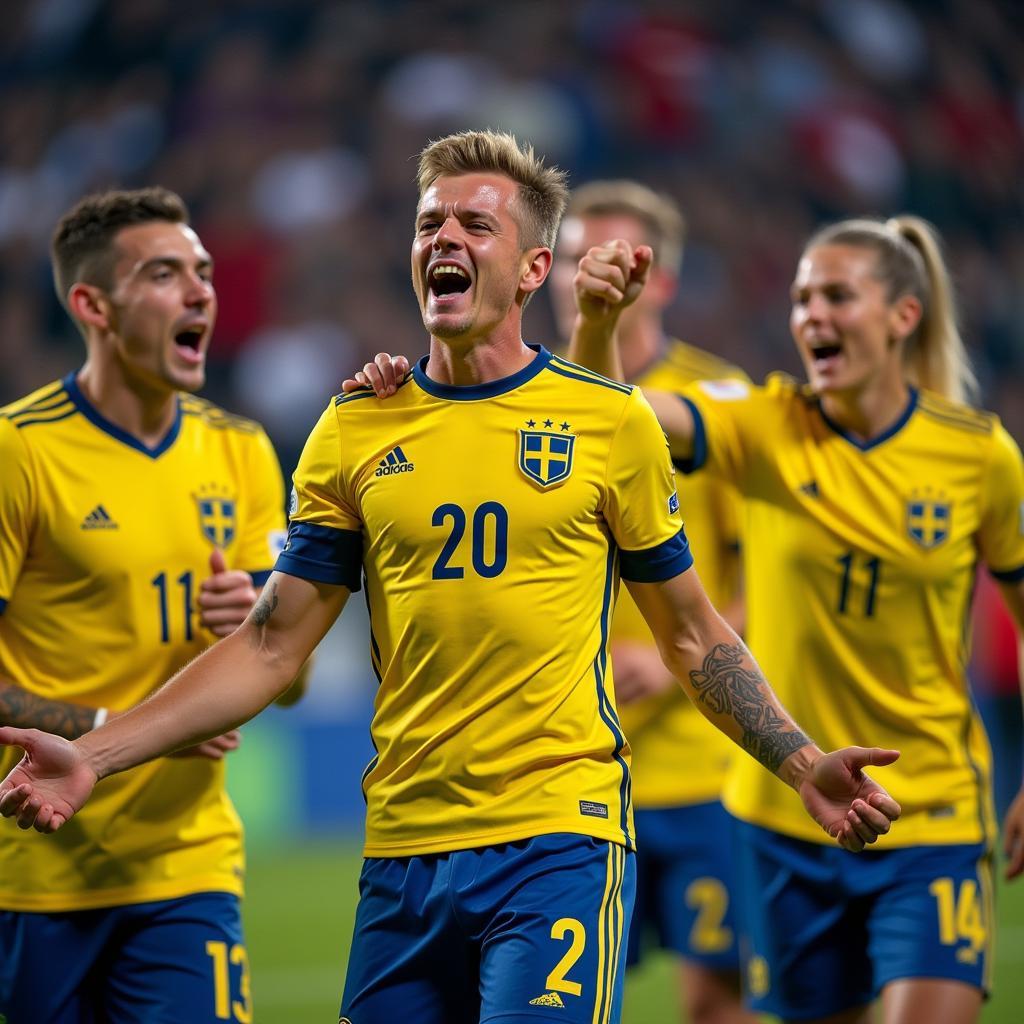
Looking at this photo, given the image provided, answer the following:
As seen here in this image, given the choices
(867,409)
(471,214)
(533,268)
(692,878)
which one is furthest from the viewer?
(692,878)

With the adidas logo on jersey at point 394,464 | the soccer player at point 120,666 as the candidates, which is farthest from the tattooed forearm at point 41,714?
the adidas logo on jersey at point 394,464

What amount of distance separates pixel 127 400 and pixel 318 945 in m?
5.33

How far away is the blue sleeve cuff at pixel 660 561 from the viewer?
11.3ft

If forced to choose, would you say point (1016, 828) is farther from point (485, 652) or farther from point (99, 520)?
point (99, 520)

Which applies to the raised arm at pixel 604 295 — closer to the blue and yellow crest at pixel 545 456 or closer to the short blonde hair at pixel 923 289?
the blue and yellow crest at pixel 545 456

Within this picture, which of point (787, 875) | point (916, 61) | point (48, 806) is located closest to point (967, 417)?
point (787, 875)

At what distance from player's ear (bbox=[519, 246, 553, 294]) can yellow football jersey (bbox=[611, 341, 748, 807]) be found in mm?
1986

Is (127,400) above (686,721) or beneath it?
above

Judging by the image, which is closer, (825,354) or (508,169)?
(508,169)

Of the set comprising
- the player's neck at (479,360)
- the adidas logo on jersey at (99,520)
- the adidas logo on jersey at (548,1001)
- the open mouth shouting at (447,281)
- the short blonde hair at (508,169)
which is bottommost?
the adidas logo on jersey at (548,1001)

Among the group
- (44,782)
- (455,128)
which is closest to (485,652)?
(44,782)

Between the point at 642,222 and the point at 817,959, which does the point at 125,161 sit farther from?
the point at 817,959

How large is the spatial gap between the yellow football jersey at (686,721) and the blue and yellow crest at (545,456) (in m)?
2.15

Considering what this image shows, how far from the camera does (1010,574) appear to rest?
4684 mm
